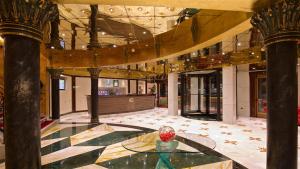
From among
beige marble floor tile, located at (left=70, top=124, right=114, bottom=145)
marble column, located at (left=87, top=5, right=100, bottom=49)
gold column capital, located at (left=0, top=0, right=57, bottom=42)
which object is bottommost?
beige marble floor tile, located at (left=70, top=124, right=114, bottom=145)

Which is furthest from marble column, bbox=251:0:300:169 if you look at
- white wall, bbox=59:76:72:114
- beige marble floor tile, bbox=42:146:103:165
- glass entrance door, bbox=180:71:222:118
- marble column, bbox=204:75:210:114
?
white wall, bbox=59:76:72:114

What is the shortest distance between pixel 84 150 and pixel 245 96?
992cm

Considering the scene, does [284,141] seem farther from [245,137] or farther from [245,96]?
[245,96]

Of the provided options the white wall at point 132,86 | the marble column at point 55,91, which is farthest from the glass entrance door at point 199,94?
the white wall at point 132,86

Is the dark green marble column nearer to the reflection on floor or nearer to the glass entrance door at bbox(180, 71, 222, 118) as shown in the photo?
the reflection on floor

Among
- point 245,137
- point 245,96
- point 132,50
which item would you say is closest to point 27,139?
point 132,50

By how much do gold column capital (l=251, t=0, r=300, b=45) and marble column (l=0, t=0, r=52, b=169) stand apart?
2.31m

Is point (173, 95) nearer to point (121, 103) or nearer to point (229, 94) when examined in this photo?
point (121, 103)

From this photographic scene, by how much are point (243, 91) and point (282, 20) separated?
34.7 feet

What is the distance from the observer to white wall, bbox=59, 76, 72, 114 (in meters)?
12.9

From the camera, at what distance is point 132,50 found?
22.3ft

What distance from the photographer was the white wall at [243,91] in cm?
1192

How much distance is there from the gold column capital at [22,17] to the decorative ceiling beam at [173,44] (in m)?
2.48

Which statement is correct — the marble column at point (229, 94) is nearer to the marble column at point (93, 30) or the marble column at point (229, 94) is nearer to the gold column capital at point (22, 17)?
the marble column at point (93, 30)
